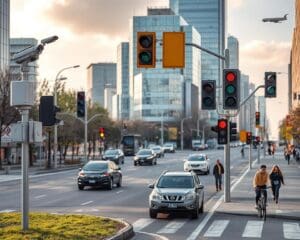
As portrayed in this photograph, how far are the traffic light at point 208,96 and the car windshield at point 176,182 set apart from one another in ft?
9.27

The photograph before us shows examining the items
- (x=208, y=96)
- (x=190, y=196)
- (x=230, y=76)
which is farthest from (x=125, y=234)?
(x=230, y=76)

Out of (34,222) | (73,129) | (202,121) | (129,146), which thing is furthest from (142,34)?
(202,121)

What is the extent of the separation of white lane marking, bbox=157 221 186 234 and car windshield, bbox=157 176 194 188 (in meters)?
2.08

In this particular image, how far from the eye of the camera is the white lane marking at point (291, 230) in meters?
17.7

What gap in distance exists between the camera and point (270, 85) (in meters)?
26.4

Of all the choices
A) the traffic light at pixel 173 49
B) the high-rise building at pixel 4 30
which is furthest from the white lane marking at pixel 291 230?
the high-rise building at pixel 4 30

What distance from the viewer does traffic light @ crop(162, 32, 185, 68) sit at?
62.2 ft

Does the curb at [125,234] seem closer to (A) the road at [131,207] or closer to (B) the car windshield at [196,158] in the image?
(A) the road at [131,207]

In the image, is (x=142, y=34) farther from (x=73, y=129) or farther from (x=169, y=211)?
(x=73, y=129)

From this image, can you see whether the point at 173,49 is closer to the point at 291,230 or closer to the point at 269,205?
the point at 291,230

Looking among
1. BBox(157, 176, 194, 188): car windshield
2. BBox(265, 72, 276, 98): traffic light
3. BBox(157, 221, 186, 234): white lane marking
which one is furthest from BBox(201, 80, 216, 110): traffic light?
BBox(157, 221, 186, 234): white lane marking

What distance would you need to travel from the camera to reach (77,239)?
15094 mm

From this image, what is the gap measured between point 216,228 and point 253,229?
104cm

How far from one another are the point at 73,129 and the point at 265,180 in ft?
202
